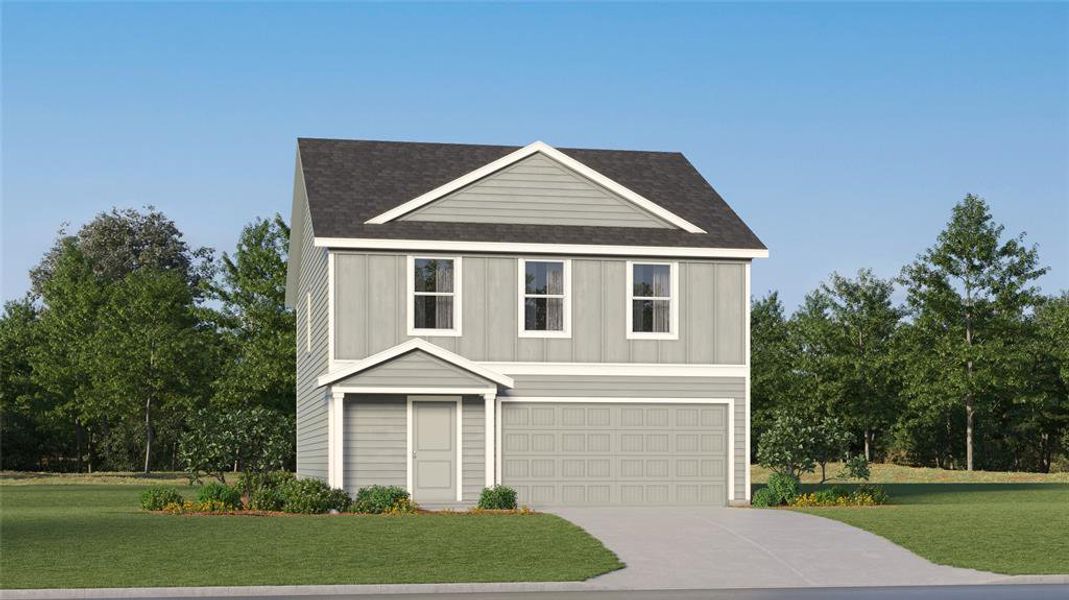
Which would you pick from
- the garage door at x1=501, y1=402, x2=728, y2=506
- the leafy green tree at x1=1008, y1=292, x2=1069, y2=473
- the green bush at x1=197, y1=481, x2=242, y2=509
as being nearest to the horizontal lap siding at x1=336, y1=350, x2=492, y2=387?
the garage door at x1=501, y1=402, x2=728, y2=506

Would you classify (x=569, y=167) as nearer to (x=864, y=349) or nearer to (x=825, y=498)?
(x=825, y=498)

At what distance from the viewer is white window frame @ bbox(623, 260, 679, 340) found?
105ft

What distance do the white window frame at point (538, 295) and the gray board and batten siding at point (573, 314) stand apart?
0.09m

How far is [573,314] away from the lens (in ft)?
105

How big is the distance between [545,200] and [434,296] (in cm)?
370

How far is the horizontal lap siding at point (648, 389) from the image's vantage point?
3162cm

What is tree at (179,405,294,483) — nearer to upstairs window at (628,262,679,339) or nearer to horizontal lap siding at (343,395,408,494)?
horizontal lap siding at (343,395,408,494)

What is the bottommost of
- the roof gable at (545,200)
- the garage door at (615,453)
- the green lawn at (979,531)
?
the green lawn at (979,531)

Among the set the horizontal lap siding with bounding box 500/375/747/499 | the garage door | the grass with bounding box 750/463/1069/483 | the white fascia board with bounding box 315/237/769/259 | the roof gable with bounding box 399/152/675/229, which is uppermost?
the roof gable with bounding box 399/152/675/229

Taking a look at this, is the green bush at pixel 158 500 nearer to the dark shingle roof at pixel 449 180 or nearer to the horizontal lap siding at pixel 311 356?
the horizontal lap siding at pixel 311 356

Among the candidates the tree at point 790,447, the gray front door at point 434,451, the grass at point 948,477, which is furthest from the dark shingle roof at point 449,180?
the grass at point 948,477

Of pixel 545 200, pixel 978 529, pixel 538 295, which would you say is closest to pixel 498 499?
pixel 538 295

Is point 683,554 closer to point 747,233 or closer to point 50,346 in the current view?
point 747,233

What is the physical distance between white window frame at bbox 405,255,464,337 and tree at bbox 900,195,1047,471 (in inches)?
1115
